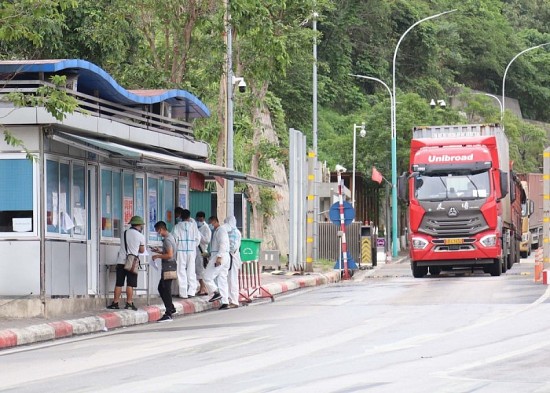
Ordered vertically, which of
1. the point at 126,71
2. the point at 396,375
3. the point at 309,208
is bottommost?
the point at 396,375

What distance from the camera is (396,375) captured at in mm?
13062

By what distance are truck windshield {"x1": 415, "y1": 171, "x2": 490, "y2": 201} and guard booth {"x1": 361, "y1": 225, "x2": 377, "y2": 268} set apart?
38.2ft

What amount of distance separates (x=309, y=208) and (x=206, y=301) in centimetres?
1390

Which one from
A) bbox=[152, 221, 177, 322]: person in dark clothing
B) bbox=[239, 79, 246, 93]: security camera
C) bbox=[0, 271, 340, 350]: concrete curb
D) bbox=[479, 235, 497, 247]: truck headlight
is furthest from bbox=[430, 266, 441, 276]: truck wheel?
bbox=[152, 221, 177, 322]: person in dark clothing

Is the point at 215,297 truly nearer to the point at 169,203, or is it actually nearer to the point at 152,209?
the point at 152,209

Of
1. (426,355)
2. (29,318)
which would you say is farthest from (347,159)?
(426,355)

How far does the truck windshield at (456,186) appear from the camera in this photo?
36.0 m

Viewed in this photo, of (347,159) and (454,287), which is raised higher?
(347,159)

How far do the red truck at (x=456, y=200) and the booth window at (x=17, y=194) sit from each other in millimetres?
16227

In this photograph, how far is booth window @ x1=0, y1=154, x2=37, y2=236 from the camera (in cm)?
2191

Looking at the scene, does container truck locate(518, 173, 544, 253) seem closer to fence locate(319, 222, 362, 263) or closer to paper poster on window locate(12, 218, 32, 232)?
fence locate(319, 222, 362, 263)

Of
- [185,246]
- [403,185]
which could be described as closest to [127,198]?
[185,246]

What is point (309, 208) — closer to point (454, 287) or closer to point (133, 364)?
point (454, 287)

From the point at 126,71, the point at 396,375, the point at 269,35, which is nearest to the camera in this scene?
the point at 396,375
